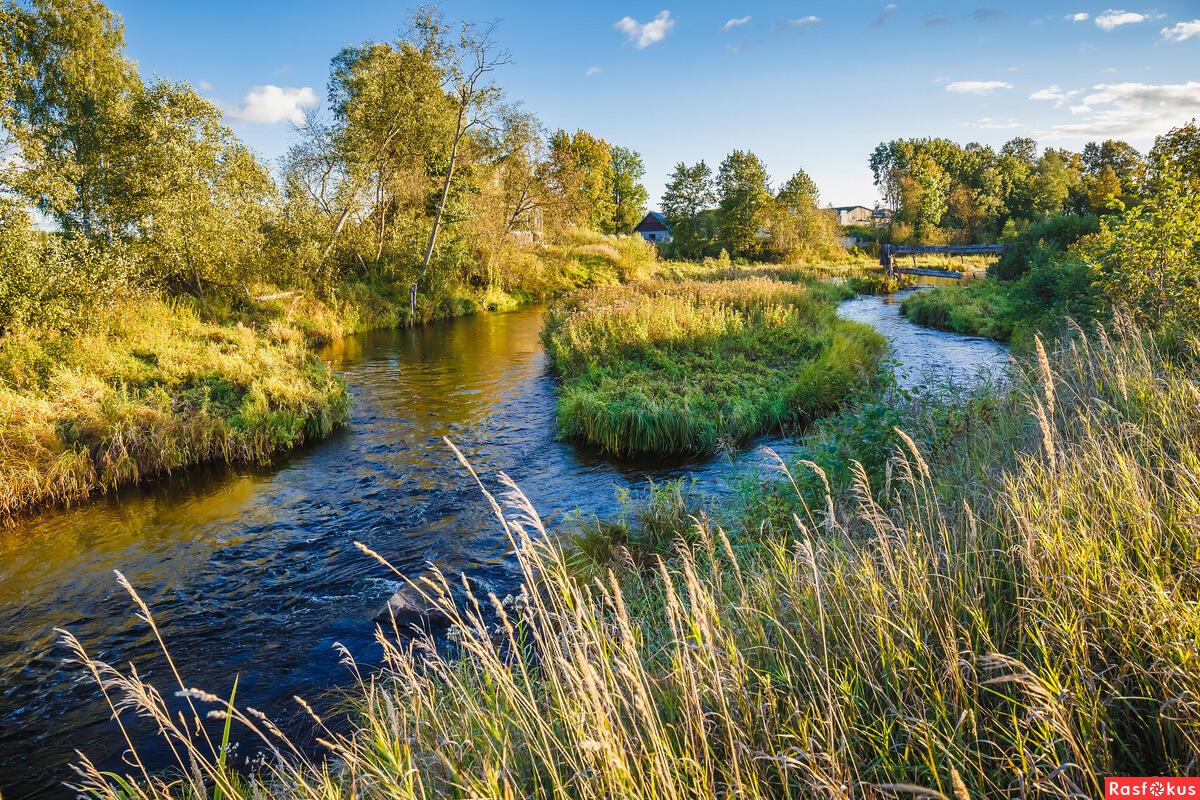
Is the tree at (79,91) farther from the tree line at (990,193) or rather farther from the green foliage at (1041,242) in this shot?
the tree line at (990,193)

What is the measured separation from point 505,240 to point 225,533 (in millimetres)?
34461

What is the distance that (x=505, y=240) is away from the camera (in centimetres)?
4100

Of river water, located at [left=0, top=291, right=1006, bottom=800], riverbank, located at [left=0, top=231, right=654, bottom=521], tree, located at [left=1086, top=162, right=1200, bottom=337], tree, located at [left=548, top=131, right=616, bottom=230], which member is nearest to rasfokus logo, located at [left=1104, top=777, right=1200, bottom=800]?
river water, located at [left=0, top=291, right=1006, bottom=800]

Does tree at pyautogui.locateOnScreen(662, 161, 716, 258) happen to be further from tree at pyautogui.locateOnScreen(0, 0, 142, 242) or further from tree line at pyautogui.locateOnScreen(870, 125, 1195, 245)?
tree at pyautogui.locateOnScreen(0, 0, 142, 242)

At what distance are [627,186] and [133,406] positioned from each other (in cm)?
8698

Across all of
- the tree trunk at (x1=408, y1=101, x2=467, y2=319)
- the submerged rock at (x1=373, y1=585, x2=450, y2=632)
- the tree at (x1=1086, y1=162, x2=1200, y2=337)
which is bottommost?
the submerged rock at (x1=373, y1=585, x2=450, y2=632)

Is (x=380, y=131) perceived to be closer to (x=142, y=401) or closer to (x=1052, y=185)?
(x=142, y=401)

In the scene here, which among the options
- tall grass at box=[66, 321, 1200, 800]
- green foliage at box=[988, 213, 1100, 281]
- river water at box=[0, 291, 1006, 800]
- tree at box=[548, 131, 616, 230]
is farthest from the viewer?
tree at box=[548, 131, 616, 230]

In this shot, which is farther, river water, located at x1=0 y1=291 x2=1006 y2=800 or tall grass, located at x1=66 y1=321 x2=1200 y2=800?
river water, located at x1=0 y1=291 x2=1006 y2=800

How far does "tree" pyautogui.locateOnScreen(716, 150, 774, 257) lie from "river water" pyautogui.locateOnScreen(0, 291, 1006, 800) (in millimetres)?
51099

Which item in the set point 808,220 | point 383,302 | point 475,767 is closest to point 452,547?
point 475,767

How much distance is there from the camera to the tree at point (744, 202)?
6256cm

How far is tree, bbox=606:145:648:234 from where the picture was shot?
89.8 metres

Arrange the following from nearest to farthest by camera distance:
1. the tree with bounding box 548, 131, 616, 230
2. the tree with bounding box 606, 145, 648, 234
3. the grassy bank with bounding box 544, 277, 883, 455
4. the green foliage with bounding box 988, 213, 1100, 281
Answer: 1. the grassy bank with bounding box 544, 277, 883, 455
2. the green foliage with bounding box 988, 213, 1100, 281
3. the tree with bounding box 548, 131, 616, 230
4. the tree with bounding box 606, 145, 648, 234
